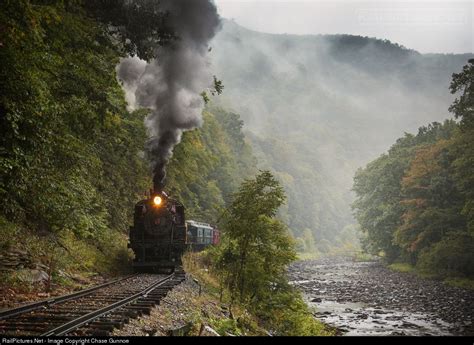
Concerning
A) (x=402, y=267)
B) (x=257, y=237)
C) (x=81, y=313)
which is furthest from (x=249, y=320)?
(x=402, y=267)

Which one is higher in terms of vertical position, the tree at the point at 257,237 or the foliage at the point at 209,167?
the foliage at the point at 209,167

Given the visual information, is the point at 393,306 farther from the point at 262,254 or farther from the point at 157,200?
the point at 157,200

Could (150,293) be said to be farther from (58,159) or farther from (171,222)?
(171,222)

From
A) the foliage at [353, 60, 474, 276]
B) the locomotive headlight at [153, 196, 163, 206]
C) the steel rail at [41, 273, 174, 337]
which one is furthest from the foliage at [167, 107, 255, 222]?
the foliage at [353, 60, 474, 276]

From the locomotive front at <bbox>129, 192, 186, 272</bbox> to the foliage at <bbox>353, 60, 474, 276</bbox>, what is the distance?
71.4 feet

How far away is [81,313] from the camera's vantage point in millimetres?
7562

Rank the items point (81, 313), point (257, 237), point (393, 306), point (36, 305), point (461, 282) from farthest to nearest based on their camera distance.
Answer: point (461, 282) < point (393, 306) < point (257, 237) < point (36, 305) < point (81, 313)

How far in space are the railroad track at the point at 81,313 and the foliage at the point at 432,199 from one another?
25802 millimetres

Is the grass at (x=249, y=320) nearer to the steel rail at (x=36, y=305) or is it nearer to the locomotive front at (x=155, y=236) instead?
the locomotive front at (x=155, y=236)

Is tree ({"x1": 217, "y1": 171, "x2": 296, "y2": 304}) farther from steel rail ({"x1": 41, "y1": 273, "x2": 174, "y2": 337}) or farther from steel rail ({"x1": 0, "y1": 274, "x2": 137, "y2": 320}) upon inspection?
steel rail ({"x1": 0, "y1": 274, "x2": 137, "y2": 320})

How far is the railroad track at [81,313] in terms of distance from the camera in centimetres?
634

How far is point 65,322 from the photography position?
6742 mm

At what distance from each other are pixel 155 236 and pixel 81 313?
332 inches

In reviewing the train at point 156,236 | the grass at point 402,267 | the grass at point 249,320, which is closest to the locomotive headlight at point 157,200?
the train at point 156,236
